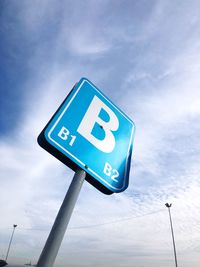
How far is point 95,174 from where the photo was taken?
170 cm

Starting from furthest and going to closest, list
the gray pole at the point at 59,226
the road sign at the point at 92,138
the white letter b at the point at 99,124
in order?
the white letter b at the point at 99,124 < the road sign at the point at 92,138 < the gray pole at the point at 59,226

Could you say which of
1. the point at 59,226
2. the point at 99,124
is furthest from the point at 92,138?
the point at 59,226

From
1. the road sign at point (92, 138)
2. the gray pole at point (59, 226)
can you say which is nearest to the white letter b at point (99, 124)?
the road sign at point (92, 138)

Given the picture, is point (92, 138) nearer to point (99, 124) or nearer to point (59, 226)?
point (99, 124)

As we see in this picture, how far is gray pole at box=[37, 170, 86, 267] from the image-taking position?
112 cm

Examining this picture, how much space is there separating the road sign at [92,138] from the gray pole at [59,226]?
0.80 feet

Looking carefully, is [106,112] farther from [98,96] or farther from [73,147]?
[73,147]

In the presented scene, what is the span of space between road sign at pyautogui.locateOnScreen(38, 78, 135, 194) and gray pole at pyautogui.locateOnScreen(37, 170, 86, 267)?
0.80ft

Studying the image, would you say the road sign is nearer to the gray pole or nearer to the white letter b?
the white letter b

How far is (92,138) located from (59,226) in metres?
0.83

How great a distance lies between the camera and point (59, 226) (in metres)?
1.24

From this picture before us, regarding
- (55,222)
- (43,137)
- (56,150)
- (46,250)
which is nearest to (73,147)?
(56,150)

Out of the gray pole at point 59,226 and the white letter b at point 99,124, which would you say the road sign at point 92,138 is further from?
the gray pole at point 59,226

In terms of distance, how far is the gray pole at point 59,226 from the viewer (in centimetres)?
→ 112
